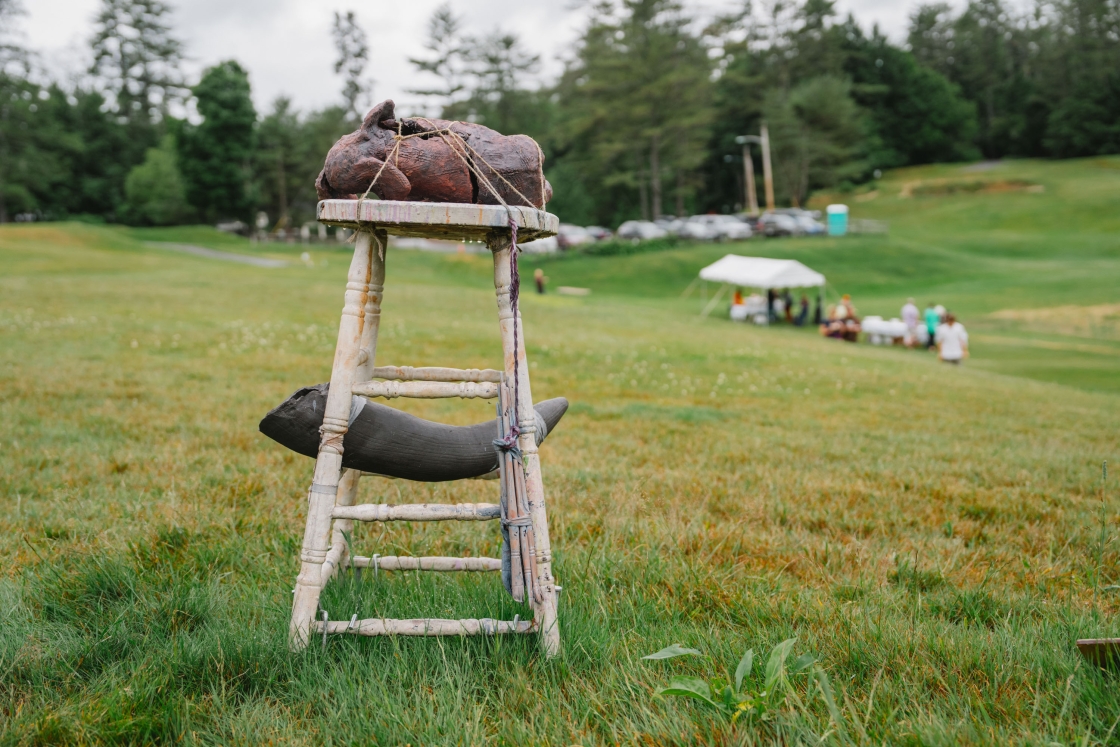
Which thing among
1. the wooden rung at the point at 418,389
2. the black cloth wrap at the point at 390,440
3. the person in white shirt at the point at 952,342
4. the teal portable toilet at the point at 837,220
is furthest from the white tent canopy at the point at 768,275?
the teal portable toilet at the point at 837,220

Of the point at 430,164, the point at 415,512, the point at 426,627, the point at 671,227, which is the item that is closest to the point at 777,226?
the point at 671,227

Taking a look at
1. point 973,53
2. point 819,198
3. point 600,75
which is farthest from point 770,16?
point 973,53

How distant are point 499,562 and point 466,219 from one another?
1.17m

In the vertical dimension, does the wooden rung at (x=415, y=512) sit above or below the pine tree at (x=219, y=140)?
below

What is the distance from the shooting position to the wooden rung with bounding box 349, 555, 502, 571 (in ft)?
8.53

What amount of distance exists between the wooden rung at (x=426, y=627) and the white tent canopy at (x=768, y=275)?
Answer: 23.8m

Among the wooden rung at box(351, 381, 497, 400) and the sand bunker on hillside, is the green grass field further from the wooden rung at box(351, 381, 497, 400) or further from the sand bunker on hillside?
the sand bunker on hillside

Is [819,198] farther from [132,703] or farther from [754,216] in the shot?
[132,703]

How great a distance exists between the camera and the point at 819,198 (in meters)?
72.1

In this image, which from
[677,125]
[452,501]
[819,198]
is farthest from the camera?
[819,198]

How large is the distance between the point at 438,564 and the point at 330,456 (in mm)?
592

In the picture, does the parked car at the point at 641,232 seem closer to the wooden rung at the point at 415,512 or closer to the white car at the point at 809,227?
the white car at the point at 809,227

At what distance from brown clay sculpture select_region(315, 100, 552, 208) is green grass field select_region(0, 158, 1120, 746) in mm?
1432

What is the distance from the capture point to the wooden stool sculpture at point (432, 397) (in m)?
2.31
